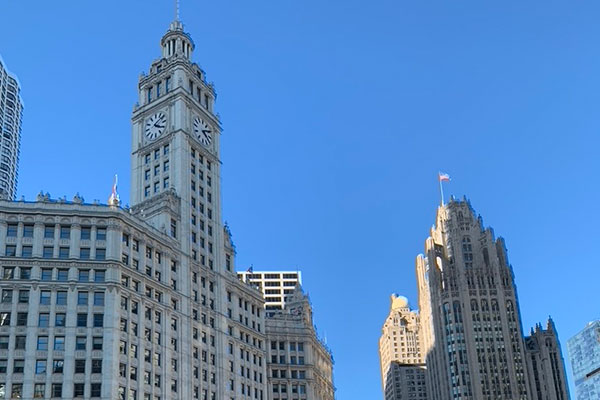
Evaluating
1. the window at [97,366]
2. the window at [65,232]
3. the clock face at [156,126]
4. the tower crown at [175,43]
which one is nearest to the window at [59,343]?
the window at [97,366]

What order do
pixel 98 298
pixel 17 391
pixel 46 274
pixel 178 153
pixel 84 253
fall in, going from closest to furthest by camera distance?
pixel 17 391
pixel 46 274
pixel 98 298
pixel 84 253
pixel 178 153

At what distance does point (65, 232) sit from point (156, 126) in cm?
3743

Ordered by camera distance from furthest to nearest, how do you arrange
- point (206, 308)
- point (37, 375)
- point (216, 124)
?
point (216, 124), point (206, 308), point (37, 375)

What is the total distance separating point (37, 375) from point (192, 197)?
150ft

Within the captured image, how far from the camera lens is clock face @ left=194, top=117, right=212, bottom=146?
149750 mm

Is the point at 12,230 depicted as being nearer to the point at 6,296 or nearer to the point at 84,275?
the point at 6,296

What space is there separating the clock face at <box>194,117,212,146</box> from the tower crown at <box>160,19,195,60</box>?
1458 cm

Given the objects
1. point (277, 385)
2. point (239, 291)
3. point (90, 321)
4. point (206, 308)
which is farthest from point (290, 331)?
point (90, 321)

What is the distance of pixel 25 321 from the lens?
108875 millimetres

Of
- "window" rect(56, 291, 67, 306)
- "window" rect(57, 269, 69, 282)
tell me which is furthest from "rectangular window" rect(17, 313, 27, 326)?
"window" rect(57, 269, 69, 282)

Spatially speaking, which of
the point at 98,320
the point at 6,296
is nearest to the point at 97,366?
the point at 98,320

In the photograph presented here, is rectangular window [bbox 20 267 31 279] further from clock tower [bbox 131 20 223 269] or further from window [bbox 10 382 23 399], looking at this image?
clock tower [bbox 131 20 223 269]

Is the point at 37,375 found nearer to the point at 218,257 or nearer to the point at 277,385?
the point at 218,257

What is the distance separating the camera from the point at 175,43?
15950 centimetres
